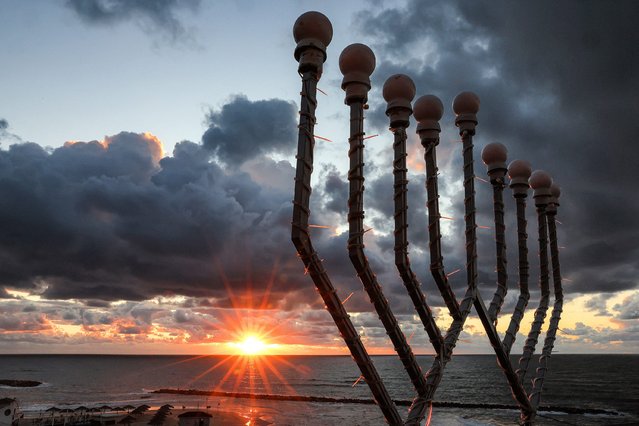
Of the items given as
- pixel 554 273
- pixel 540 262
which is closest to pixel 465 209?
pixel 540 262

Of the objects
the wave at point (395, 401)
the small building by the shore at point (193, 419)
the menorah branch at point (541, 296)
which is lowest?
the wave at point (395, 401)

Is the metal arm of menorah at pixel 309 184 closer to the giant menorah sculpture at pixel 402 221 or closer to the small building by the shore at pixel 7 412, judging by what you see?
the giant menorah sculpture at pixel 402 221

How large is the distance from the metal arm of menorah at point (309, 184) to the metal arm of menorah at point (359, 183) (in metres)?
0.65

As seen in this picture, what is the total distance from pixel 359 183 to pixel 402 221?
139cm

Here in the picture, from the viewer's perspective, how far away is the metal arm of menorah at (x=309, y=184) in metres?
7.91

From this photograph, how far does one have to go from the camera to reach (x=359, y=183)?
8.73m

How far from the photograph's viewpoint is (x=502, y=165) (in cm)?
1420

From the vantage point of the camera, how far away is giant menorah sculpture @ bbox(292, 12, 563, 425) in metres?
8.23

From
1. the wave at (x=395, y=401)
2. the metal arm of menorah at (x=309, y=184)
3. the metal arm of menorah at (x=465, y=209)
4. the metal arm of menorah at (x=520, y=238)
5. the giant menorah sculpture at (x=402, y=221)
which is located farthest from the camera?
the wave at (x=395, y=401)

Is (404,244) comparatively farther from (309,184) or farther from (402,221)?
(309,184)

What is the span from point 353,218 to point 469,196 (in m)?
4.54

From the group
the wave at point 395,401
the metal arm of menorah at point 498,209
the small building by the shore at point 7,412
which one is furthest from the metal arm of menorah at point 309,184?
the wave at point 395,401

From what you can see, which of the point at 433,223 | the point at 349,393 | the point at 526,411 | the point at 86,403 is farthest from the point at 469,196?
the point at 349,393

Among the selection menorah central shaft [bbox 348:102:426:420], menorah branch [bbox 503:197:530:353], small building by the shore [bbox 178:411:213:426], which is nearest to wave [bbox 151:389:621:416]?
small building by the shore [bbox 178:411:213:426]
